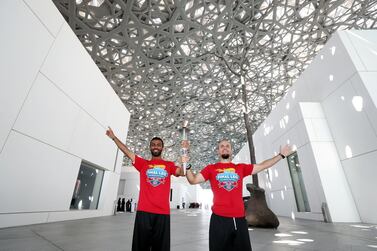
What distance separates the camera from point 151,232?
2098 mm

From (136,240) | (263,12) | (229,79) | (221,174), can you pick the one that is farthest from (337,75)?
(229,79)

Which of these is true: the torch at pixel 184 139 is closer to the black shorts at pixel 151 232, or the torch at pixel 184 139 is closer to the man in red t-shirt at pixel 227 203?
the man in red t-shirt at pixel 227 203

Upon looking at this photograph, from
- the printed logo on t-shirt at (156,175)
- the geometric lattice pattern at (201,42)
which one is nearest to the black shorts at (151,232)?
the printed logo on t-shirt at (156,175)

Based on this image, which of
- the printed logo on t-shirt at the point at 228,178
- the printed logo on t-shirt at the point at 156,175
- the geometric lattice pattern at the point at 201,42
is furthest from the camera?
the geometric lattice pattern at the point at 201,42

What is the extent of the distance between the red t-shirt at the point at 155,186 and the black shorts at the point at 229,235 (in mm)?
611

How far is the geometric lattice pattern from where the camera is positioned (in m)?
14.0

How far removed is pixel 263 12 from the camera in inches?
603

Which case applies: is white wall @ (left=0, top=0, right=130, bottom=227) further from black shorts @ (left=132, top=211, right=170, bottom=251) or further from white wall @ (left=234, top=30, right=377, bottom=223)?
white wall @ (left=234, top=30, right=377, bottom=223)

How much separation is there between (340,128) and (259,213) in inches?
173

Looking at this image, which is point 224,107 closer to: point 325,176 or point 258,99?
point 258,99

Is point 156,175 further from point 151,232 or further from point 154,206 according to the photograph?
point 151,232

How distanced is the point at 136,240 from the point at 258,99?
27344 mm

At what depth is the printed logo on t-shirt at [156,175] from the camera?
7.59ft

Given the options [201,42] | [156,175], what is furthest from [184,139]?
[201,42]
